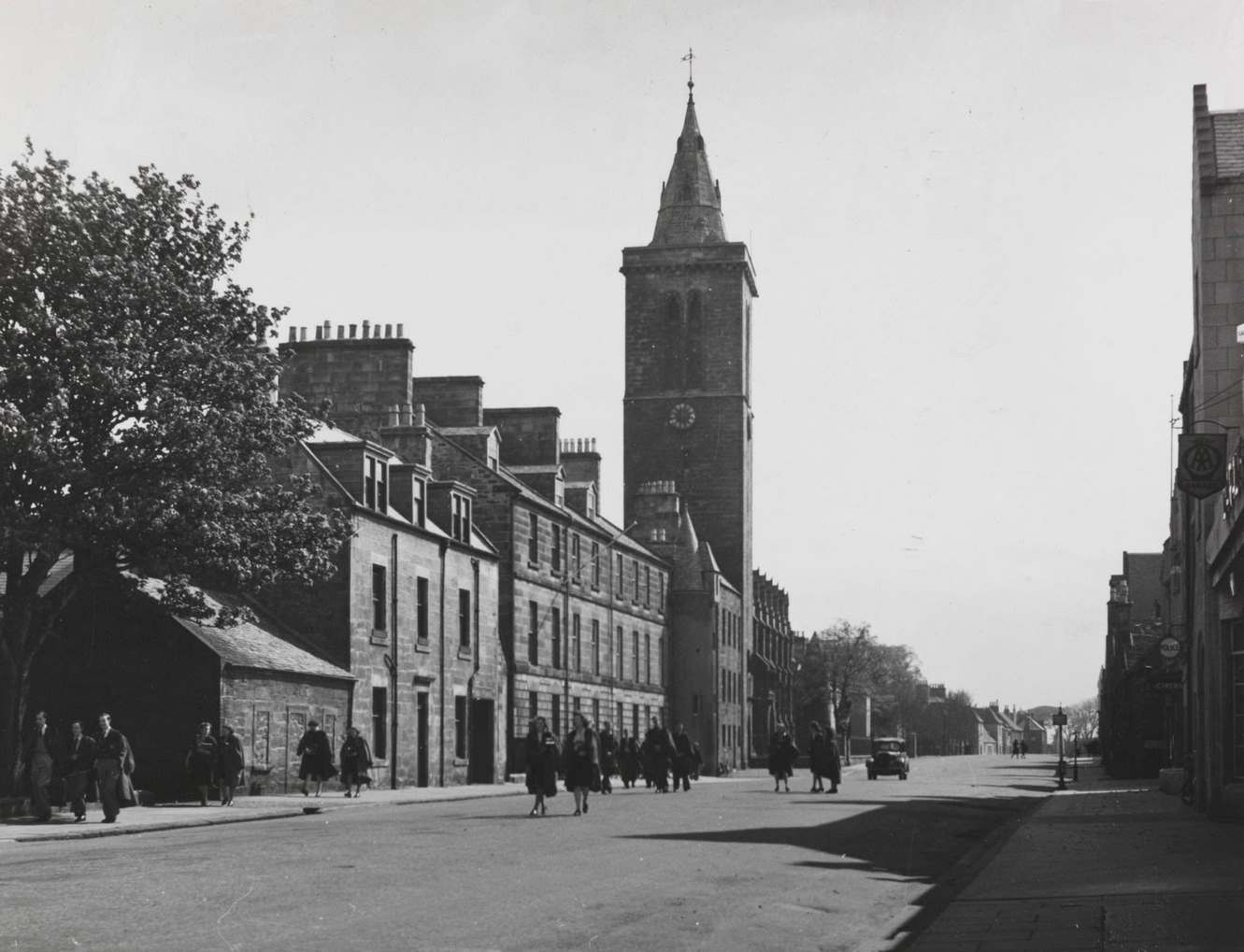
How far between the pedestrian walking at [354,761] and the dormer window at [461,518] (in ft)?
36.9

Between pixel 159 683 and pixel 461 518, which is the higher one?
pixel 461 518

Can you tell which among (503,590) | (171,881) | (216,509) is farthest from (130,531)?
(503,590)

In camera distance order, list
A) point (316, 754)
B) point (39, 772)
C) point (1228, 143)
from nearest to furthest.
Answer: point (39, 772) → point (1228, 143) → point (316, 754)

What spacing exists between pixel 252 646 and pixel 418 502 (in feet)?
31.2

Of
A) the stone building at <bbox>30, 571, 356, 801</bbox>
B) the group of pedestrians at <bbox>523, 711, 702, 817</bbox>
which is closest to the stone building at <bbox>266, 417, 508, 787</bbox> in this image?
the group of pedestrians at <bbox>523, 711, 702, 817</bbox>

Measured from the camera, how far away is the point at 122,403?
28812 mm

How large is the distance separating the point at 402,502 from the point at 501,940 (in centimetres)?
3386

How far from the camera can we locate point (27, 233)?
28141mm

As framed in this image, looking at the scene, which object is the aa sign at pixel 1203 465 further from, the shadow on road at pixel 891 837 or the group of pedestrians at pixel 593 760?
the group of pedestrians at pixel 593 760

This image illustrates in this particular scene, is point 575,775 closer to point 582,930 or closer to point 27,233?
point 27,233

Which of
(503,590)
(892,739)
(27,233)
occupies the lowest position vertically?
(892,739)

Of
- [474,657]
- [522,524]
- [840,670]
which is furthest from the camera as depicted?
[840,670]

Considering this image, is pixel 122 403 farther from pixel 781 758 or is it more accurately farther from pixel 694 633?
pixel 694 633

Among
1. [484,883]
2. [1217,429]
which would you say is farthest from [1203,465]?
[484,883]
